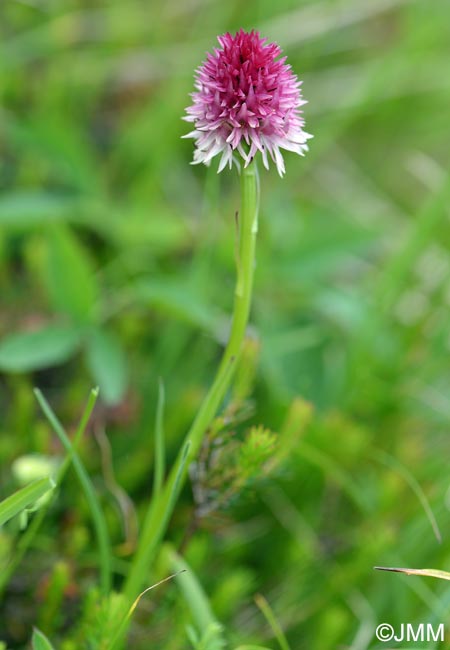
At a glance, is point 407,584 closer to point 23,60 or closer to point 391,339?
point 391,339

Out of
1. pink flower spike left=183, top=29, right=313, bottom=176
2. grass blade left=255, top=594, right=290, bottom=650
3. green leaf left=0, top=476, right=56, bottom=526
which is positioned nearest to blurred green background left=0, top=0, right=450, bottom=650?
grass blade left=255, top=594, right=290, bottom=650

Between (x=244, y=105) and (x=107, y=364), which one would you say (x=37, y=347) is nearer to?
(x=107, y=364)

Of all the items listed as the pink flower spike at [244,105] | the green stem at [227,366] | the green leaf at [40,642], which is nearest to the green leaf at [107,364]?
the green stem at [227,366]

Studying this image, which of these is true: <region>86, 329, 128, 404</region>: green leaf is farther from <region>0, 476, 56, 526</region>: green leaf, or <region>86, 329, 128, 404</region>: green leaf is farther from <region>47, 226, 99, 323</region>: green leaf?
<region>0, 476, 56, 526</region>: green leaf

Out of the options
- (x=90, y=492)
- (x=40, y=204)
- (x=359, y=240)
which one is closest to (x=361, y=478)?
(x=359, y=240)

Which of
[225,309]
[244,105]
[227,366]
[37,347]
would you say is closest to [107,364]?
[37,347]

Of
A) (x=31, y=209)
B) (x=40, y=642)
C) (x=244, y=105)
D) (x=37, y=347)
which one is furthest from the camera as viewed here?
(x=31, y=209)

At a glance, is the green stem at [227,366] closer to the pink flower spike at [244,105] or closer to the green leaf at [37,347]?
the pink flower spike at [244,105]
